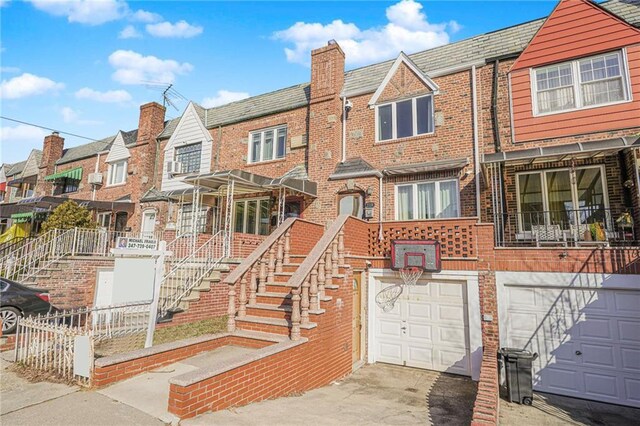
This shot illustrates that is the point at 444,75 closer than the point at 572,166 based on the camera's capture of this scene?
No

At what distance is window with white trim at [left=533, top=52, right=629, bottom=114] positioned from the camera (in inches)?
378

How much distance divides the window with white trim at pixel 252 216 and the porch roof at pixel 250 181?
1651mm

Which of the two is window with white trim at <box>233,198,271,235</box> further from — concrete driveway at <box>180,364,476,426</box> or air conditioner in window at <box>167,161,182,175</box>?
concrete driveway at <box>180,364,476,426</box>

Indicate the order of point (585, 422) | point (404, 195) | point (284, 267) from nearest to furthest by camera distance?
point (585, 422), point (284, 267), point (404, 195)

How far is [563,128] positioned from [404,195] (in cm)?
491

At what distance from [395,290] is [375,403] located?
3.75 meters

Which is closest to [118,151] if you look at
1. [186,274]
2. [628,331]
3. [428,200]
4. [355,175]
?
[186,274]

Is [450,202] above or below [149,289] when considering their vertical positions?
above

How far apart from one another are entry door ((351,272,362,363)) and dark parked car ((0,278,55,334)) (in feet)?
26.9

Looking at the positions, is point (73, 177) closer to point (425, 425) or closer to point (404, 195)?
point (404, 195)

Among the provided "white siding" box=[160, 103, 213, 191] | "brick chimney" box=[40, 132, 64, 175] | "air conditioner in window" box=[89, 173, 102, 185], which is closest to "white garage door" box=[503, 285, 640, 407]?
"white siding" box=[160, 103, 213, 191]

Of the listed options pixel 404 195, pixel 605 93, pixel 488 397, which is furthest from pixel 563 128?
pixel 488 397

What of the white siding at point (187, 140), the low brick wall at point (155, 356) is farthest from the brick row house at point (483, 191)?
the white siding at point (187, 140)

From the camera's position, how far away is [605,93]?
9.65 meters
